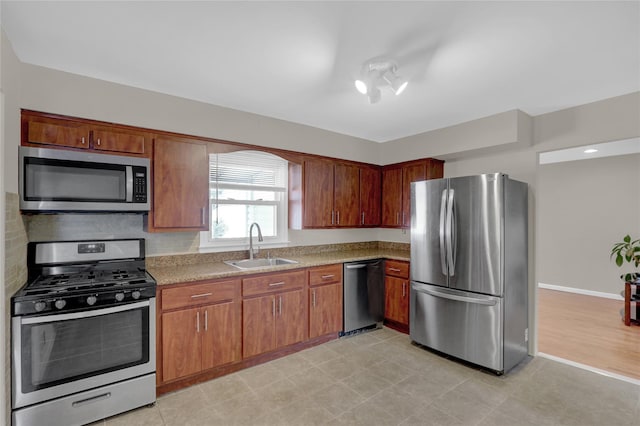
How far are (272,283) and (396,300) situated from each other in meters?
1.64

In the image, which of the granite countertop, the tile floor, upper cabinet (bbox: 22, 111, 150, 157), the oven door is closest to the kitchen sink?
the granite countertop

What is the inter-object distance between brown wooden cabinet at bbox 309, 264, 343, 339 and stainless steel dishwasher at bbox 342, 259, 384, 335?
101 mm

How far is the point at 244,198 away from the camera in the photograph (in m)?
3.63

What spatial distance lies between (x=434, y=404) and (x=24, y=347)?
111 inches

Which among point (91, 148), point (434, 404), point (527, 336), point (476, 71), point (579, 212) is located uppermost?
point (476, 71)

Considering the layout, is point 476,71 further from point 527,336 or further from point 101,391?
point 101,391

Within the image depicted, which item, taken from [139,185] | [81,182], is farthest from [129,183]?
[81,182]

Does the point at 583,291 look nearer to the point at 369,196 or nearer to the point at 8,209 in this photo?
the point at 369,196

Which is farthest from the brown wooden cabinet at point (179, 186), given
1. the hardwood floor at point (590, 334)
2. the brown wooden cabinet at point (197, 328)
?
the hardwood floor at point (590, 334)

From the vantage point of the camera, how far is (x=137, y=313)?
229 centimetres

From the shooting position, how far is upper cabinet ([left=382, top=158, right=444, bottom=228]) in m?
4.00

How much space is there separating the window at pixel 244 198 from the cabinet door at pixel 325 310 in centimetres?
84

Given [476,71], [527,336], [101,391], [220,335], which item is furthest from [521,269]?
[101,391]

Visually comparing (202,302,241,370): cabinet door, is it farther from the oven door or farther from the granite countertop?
the oven door
